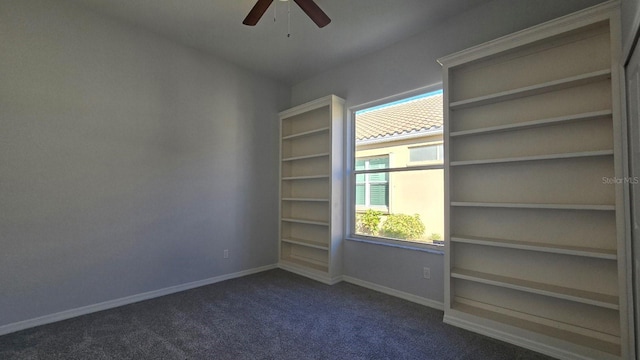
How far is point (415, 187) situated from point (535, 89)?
1.41 m

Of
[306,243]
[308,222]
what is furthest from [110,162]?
[306,243]

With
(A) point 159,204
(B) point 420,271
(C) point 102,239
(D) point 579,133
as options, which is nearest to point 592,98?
(D) point 579,133

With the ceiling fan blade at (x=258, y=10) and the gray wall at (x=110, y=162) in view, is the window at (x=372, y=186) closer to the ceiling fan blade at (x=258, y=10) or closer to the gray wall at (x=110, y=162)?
Result: the gray wall at (x=110, y=162)

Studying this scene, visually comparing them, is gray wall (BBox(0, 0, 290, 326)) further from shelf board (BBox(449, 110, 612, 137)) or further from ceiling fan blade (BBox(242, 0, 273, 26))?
shelf board (BBox(449, 110, 612, 137))

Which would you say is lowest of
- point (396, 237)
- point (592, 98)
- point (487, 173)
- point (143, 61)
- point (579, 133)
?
point (396, 237)

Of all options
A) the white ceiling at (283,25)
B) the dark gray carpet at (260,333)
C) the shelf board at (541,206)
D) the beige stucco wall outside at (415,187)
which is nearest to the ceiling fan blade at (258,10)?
the white ceiling at (283,25)

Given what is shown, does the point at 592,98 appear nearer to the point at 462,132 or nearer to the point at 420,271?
the point at 462,132

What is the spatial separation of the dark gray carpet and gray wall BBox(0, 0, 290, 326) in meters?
0.44

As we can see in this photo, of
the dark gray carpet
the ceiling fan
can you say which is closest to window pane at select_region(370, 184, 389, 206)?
the dark gray carpet

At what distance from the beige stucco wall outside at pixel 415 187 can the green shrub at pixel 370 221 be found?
0.22 metres

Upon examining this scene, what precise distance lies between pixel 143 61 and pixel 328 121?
232 cm

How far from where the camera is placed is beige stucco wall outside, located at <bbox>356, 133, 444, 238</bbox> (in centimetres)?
297

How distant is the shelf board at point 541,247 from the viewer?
74.3 inches

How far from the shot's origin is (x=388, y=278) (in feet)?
10.7
